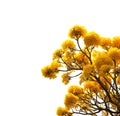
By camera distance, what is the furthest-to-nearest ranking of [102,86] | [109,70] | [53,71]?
[53,71], [102,86], [109,70]

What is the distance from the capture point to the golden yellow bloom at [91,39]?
10.5m

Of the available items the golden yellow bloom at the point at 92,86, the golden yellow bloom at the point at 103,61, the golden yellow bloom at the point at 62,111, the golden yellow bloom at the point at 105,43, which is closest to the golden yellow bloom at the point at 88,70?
the golden yellow bloom at the point at 103,61

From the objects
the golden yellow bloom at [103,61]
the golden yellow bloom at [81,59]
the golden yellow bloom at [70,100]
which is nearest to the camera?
the golden yellow bloom at [103,61]

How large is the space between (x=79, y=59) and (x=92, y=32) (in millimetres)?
817

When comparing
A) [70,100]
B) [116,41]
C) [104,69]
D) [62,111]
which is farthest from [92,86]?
[104,69]

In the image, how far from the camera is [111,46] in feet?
36.0

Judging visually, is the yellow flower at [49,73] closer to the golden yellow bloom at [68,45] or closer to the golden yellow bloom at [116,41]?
→ the golden yellow bloom at [68,45]

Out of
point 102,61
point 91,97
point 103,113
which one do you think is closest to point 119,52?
point 102,61

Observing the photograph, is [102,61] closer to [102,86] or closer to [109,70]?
[109,70]

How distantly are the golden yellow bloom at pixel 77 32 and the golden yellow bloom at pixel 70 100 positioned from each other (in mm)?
1550

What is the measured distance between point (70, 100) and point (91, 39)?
1.71 metres

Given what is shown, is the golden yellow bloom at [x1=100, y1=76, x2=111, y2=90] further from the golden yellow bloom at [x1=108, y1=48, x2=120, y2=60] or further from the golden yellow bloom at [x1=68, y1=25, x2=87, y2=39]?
the golden yellow bloom at [x1=68, y1=25, x2=87, y2=39]

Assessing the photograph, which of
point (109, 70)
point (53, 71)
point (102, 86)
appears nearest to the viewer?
point (109, 70)

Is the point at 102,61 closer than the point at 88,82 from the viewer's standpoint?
Yes
